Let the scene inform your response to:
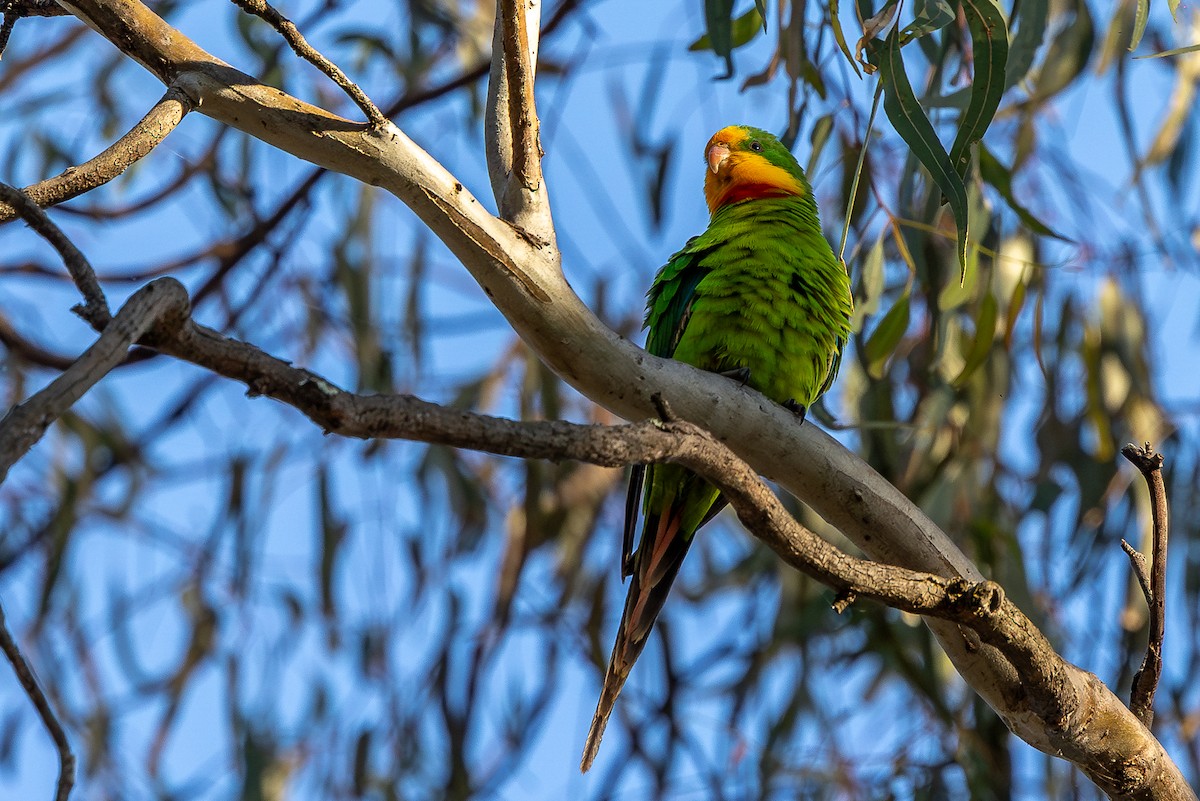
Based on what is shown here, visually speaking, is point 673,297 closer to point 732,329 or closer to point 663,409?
point 732,329

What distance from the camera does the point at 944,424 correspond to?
11.2 ft

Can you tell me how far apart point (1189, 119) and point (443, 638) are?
2.81 meters

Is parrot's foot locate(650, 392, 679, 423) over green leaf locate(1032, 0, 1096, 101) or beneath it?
beneath

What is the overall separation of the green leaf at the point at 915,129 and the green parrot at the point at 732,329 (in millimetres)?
635

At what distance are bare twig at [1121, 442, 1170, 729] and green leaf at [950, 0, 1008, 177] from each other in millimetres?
501

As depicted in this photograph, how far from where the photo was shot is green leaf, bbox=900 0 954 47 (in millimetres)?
1784

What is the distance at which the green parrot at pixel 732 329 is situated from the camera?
2.39 metres

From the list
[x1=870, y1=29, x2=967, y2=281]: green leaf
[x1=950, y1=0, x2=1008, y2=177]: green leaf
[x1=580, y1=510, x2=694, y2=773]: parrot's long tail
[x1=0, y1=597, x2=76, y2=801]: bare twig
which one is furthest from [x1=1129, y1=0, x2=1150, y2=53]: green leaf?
[x1=0, y1=597, x2=76, y2=801]: bare twig

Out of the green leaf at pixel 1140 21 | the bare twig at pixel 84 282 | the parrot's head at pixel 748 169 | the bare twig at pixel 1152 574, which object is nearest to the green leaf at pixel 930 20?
the green leaf at pixel 1140 21

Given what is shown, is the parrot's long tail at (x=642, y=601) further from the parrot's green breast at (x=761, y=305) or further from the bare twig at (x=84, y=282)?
the bare twig at (x=84, y=282)

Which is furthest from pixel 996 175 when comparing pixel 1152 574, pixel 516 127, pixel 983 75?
pixel 516 127

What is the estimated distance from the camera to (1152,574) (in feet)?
5.83

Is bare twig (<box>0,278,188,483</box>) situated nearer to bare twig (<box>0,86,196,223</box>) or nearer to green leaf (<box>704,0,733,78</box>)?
bare twig (<box>0,86,196,223</box>)

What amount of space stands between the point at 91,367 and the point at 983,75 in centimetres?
138
